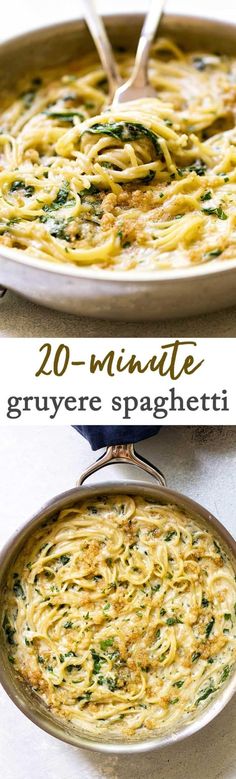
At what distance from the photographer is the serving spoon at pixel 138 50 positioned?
5.38 meters

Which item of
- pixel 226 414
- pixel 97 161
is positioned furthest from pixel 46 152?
pixel 226 414

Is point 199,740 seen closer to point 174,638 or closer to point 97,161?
point 174,638

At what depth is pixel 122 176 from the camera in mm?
4871

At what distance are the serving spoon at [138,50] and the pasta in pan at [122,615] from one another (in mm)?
2318

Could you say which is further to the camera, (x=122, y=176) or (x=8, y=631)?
(x=122, y=176)

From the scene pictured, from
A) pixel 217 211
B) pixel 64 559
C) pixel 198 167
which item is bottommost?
pixel 64 559

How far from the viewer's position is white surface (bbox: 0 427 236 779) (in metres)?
3.99

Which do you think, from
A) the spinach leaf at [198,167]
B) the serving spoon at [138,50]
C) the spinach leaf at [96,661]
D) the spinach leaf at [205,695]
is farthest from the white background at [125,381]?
the serving spoon at [138,50]

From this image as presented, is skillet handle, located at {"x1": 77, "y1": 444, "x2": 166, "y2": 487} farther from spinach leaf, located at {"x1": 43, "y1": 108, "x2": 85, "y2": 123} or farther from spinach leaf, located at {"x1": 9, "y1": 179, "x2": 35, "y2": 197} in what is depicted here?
spinach leaf, located at {"x1": 43, "y1": 108, "x2": 85, "y2": 123}

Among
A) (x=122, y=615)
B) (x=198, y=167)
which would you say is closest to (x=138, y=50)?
(x=198, y=167)

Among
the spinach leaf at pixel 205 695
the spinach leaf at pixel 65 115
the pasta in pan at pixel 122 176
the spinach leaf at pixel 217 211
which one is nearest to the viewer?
the spinach leaf at pixel 205 695

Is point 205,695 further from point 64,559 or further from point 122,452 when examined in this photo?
point 122,452

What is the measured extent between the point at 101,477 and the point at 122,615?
73cm

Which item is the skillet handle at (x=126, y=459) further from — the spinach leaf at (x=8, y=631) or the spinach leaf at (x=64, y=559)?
the spinach leaf at (x=8, y=631)
